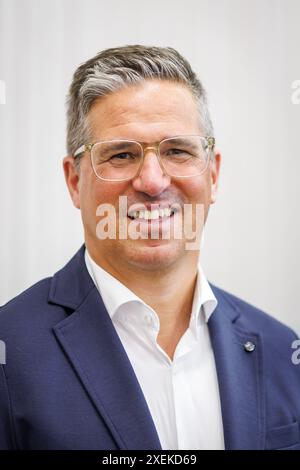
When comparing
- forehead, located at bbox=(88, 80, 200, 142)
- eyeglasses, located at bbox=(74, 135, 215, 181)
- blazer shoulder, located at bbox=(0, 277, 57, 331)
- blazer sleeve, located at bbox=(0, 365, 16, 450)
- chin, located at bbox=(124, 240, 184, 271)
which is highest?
forehead, located at bbox=(88, 80, 200, 142)

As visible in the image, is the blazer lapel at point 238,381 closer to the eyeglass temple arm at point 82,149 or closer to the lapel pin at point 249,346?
the lapel pin at point 249,346

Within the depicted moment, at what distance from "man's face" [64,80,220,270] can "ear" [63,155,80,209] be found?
0.09m

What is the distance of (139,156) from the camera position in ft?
4.67

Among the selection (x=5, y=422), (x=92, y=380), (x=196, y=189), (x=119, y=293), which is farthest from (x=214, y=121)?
(x=5, y=422)

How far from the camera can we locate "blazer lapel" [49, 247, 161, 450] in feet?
4.14

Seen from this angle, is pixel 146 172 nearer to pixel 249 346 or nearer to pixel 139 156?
pixel 139 156

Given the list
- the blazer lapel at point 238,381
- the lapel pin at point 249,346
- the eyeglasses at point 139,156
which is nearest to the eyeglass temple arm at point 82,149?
the eyeglasses at point 139,156

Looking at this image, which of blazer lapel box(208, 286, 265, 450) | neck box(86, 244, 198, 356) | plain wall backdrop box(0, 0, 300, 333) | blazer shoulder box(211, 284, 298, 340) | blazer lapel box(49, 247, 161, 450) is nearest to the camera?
blazer lapel box(49, 247, 161, 450)

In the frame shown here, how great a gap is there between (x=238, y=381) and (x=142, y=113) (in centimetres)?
79

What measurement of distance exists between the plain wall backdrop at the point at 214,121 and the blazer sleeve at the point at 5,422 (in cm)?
→ 58

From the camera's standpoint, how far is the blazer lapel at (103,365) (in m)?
1.26

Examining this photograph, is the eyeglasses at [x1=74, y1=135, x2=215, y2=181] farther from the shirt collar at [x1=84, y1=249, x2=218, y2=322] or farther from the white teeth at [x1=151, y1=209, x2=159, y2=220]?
the shirt collar at [x1=84, y1=249, x2=218, y2=322]

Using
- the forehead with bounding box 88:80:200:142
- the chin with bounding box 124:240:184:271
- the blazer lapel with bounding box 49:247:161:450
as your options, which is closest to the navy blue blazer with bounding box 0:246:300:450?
the blazer lapel with bounding box 49:247:161:450
